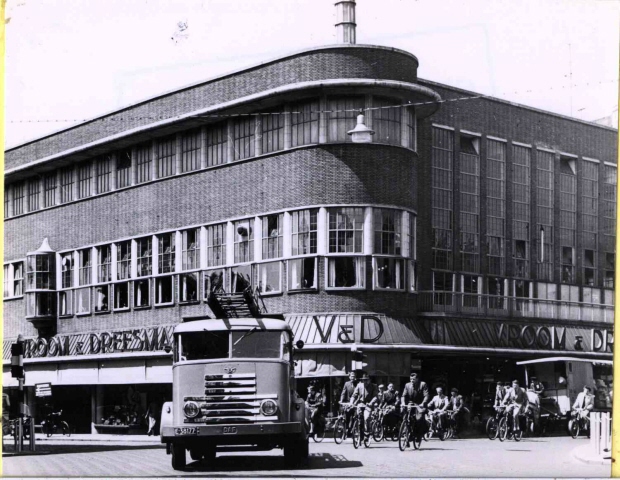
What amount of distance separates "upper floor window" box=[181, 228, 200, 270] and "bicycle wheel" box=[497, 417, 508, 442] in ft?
21.4

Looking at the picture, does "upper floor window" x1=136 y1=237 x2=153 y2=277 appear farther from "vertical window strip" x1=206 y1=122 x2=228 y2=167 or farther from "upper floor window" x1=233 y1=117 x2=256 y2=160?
"upper floor window" x1=233 y1=117 x2=256 y2=160

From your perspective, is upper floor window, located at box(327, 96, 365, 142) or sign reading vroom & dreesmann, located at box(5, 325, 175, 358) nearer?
sign reading vroom & dreesmann, located at box(5, 325, 175, 358)

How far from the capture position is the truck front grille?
778 inches

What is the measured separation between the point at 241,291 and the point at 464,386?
5.48m

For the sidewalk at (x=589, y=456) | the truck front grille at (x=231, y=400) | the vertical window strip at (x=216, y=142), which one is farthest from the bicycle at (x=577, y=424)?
the vertical window strip at (x=216, y=142)

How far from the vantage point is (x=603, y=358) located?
2047 centimetres

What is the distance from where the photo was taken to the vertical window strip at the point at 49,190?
→ 2481 centimetres

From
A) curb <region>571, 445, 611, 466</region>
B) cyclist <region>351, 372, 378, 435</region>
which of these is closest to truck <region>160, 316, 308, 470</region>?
cyclist <region>351, 372, 378, 435</region>

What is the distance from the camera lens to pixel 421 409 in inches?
936

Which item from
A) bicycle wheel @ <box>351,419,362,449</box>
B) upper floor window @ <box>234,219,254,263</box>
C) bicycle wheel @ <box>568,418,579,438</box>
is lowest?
bicycle wheel @ <box>351,419,362,449</box>

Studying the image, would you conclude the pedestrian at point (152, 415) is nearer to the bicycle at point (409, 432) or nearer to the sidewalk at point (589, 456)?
the bicycle at point (409, 432)

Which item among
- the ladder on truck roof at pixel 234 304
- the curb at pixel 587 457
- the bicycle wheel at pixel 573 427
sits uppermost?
the ladder on truck roof at pixel 234 304

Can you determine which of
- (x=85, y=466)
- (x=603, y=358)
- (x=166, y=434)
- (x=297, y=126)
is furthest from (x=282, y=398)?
(x=297, y=126)

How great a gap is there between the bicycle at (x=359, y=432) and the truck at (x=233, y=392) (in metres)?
2.83
